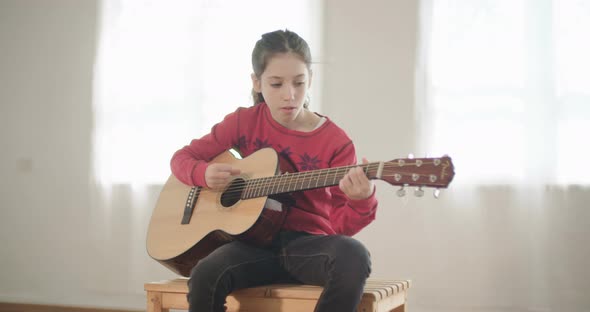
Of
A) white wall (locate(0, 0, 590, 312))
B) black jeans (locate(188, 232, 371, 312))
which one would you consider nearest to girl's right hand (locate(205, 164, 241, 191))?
black jeans (locate(188, 232, 371, 312))

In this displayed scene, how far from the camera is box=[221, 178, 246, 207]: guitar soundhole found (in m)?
1.64

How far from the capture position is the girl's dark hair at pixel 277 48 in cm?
173

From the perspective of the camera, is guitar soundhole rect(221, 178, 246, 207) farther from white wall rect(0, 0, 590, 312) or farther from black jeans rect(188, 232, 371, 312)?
white wall rect(0, 0, 590, 312)

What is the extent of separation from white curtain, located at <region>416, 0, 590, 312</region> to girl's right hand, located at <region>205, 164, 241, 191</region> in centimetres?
120

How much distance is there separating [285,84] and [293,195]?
304mm

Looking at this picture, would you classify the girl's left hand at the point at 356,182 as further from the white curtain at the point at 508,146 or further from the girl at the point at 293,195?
the white curtain at the point at 508,146

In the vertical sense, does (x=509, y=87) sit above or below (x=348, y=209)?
Answer: above

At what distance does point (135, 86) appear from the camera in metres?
3.13

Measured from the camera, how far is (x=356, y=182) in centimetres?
141

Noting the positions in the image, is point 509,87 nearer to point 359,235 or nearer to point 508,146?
point 508,146

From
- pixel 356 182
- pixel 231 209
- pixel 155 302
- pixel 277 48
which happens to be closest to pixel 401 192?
pixel 356 182

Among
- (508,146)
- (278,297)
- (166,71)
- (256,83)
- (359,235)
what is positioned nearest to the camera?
(278,297)

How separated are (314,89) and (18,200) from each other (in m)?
1.74

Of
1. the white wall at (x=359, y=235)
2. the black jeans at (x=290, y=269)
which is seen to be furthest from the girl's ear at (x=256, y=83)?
the white wall at (x=359, y=235)
